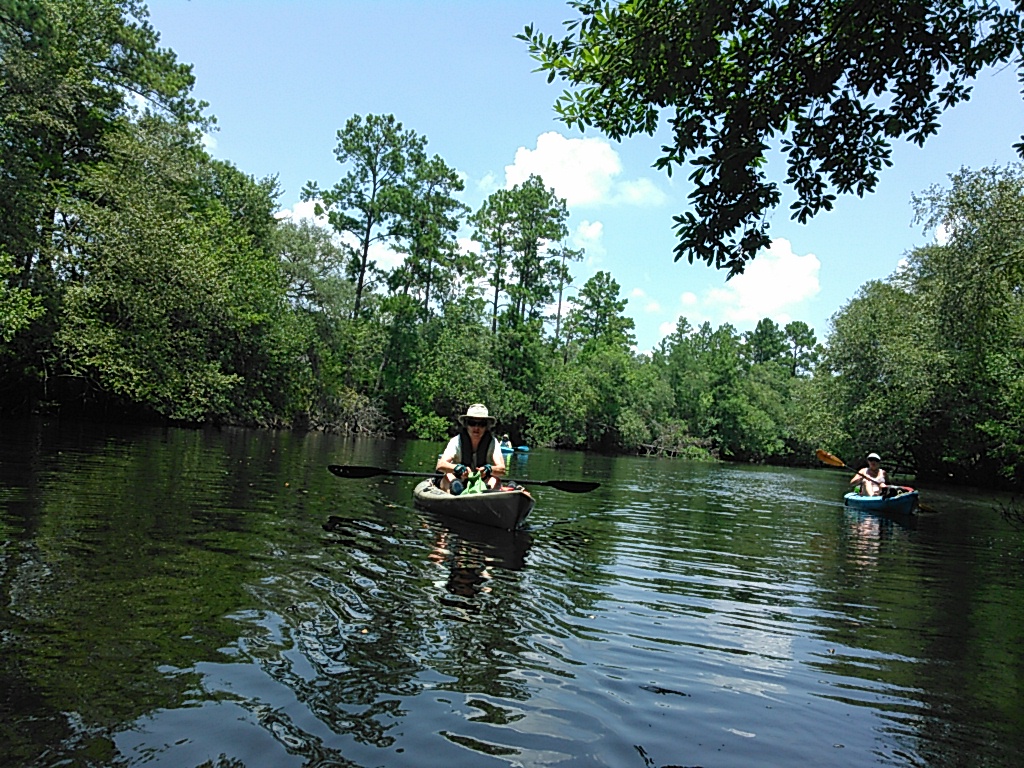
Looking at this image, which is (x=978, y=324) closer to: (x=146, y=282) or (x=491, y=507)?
(x=491, y=507)

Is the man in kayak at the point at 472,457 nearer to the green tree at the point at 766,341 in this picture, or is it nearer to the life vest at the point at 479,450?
the life vest at the point at 479,450

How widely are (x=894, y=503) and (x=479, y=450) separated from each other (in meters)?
10.7

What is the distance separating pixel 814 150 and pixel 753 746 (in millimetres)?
3702

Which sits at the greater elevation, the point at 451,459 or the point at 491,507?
the point at 451,459

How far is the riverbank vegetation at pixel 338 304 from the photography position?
888 inches

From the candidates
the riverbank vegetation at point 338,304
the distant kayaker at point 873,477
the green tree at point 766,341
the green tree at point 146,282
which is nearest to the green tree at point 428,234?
the riverbank vegetation at point 338,304

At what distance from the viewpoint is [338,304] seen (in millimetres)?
38750

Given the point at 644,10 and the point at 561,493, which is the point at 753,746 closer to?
the point at 644,10

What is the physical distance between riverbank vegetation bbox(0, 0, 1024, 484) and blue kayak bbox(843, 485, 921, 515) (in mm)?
5085

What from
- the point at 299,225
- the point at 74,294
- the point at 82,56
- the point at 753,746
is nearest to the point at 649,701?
the point at 753,746

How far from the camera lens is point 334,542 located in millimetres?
7711

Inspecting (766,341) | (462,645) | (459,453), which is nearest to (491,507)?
(459,453)

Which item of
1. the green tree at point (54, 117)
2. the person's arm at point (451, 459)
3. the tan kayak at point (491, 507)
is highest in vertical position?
the green tree at point (54, 117)

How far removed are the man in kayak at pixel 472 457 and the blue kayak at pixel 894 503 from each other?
10363mm
